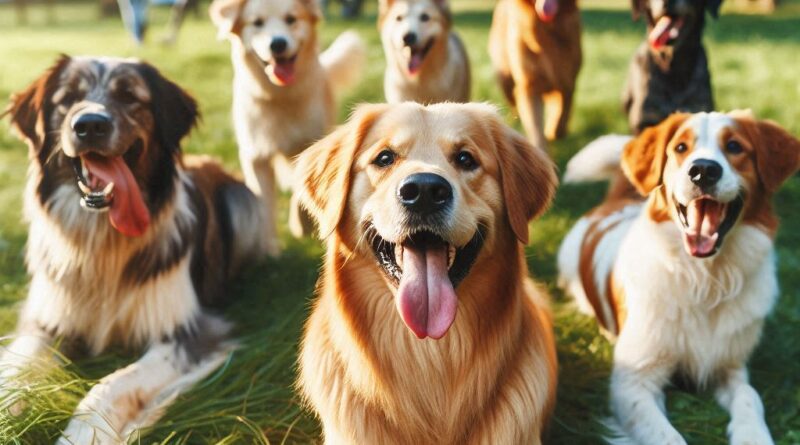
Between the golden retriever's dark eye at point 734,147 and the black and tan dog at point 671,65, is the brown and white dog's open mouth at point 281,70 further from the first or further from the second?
the golden retriever's dark eye at point 734,147

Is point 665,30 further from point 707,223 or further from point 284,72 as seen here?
point 284,72

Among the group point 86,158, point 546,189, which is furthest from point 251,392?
point 546,189

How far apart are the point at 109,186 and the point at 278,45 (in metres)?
1.58

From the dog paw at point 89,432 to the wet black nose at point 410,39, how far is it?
3.23 m

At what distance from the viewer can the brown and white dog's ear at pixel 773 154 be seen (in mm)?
3221

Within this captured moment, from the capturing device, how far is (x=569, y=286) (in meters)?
4.45

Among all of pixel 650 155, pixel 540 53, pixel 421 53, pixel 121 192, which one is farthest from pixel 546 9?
pixel 121 192

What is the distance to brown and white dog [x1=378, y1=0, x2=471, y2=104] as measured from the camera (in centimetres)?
555

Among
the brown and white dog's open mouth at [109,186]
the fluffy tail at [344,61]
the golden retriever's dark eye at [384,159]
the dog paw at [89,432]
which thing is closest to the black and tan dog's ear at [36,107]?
the brown and white dog's open mouth at [109,186]

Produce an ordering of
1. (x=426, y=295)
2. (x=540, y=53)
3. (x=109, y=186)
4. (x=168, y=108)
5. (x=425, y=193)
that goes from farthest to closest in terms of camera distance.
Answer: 1. (x=540, y=53)
2. (x=168, y=108)
3. (x=109, y=186)
4. (x=426, y=295)
5. (x=425, y=193)

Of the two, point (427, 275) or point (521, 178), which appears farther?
point (521, 178)

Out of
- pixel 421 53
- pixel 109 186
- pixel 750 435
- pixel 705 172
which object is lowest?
pixel 750 435

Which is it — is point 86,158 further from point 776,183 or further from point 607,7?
point 607,7

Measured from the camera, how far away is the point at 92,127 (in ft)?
11.2
